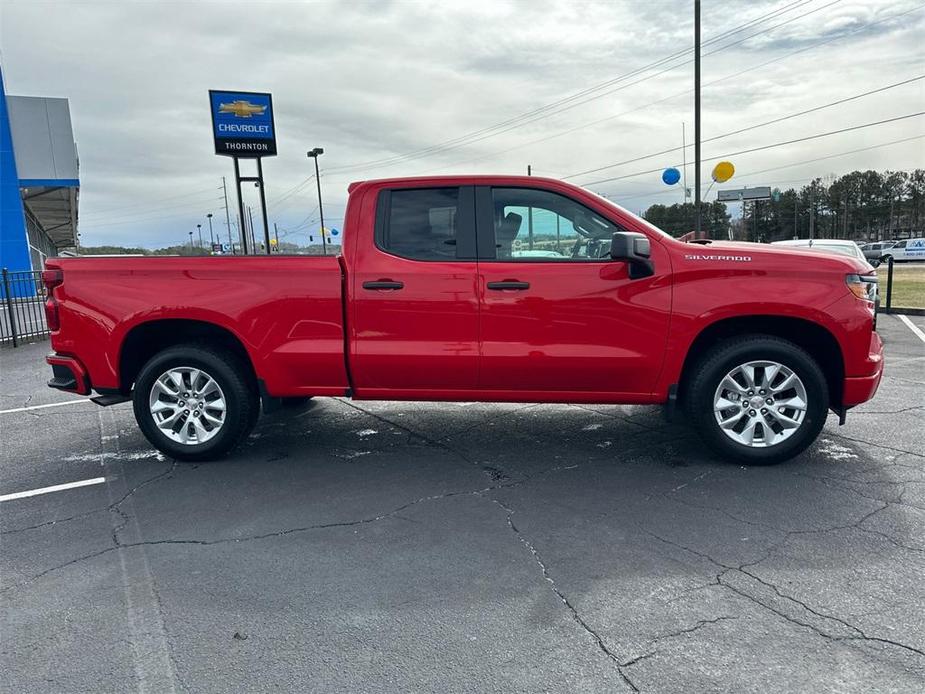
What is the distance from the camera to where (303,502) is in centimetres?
404

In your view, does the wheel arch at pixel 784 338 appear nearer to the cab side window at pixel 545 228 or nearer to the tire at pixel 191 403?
the cab side window at pixel 545 228

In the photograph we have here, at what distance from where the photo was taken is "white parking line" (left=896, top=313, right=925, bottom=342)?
10.2 metres

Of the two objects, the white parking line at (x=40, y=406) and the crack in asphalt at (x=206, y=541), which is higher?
the white parking line at (x=40, y=406)

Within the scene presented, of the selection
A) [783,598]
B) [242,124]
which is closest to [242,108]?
[242,124]

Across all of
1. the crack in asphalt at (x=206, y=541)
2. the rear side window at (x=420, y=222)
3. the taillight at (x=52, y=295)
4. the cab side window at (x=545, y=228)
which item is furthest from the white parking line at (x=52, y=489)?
the cab side window at (x=545, y=228)

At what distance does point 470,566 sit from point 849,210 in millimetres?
113383

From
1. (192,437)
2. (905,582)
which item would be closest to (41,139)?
(192,437)

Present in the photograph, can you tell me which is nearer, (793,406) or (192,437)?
(793,406)

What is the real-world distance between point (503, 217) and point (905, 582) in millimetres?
3156

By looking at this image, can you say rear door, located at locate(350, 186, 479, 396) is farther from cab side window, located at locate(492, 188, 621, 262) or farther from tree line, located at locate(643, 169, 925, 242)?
tree line, located at locate(643, 169, 925, 242)

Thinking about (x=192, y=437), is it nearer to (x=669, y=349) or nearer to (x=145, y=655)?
(x=145, y=655)

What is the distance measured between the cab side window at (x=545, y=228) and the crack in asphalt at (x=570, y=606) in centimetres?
181

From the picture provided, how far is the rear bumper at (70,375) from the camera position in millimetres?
4844

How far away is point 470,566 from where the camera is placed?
10.4 ft
